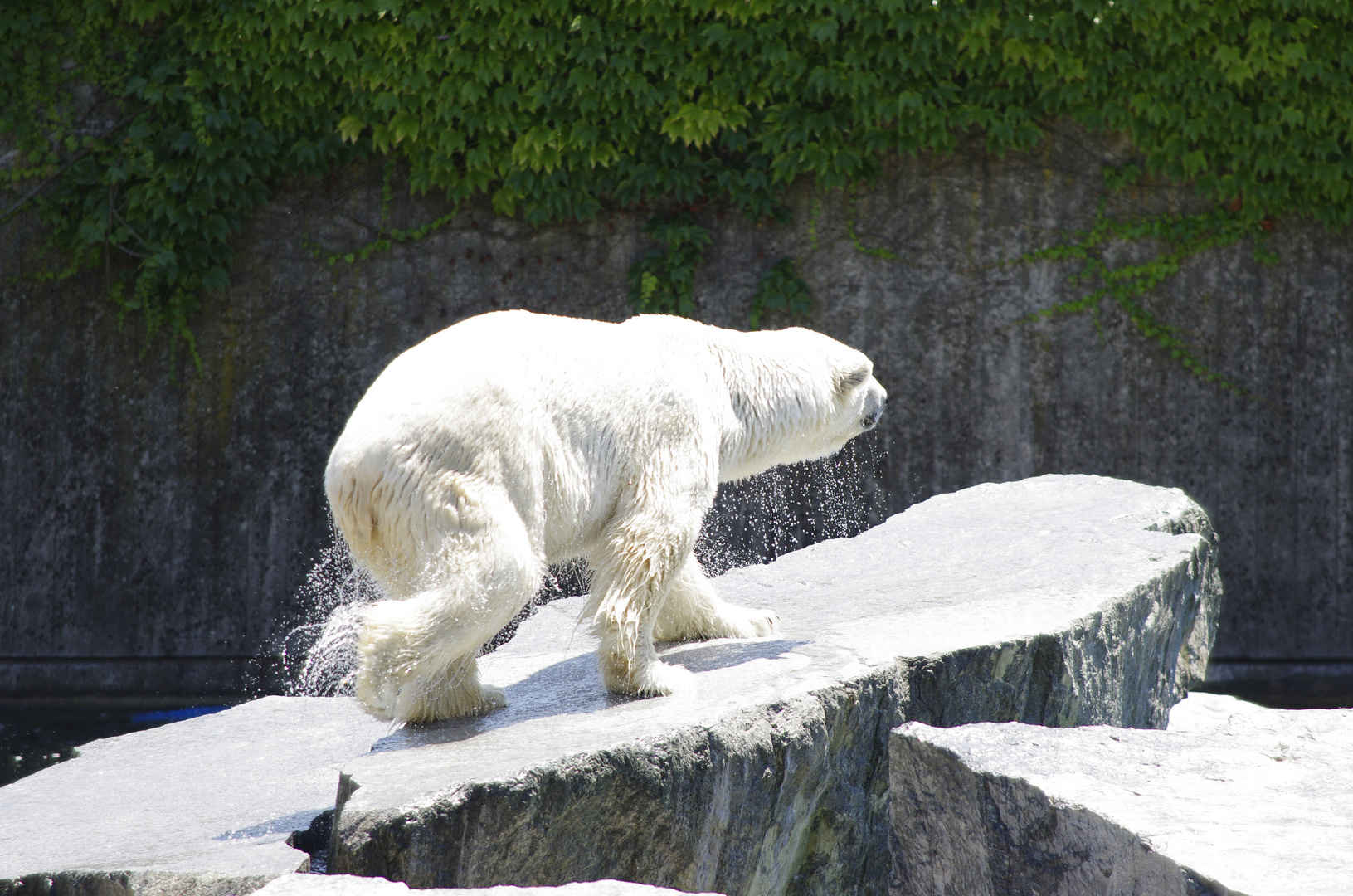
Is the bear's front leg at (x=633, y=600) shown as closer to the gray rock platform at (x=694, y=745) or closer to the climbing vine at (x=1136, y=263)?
the gray rock platform at (x=694, y=745)

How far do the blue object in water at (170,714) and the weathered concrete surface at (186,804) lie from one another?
260cm

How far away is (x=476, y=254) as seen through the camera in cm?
751

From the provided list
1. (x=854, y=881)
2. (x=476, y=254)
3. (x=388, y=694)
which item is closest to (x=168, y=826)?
(x=388, y=694)

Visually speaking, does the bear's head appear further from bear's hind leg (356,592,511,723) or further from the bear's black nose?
bear's hind leg (356,592,511,723)

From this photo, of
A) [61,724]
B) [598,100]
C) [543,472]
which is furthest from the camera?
[598,100]

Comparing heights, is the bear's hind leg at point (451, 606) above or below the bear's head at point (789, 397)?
below

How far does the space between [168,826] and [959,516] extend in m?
3.46

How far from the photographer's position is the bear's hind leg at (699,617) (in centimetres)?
361

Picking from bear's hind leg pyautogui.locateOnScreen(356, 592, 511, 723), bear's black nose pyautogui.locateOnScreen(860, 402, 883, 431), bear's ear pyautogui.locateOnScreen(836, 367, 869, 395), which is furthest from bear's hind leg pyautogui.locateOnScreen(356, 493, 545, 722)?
bear's black nose pyautogui.locateOnScreen(860, 402, 883, 431)

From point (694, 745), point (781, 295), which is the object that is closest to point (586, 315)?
point (781, 295)

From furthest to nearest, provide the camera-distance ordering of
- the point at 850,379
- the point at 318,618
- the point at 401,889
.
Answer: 1. the point at 318,618
2. the point at 850,379
3. the point at 401,889

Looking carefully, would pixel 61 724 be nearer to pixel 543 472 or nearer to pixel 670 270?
pixel 670 270

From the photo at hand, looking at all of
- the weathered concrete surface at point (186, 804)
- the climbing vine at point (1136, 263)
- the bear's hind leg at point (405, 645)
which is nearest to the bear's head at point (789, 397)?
the bear's hind leg at point (405, 645)

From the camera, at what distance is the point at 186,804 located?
143 inches
